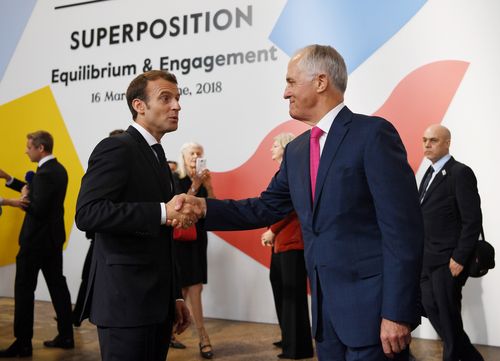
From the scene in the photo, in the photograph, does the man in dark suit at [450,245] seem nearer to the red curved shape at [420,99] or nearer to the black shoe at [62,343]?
the red curved shape at [420,99]

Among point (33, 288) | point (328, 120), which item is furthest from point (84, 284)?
point (328, 120)

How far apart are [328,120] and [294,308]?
2479mm

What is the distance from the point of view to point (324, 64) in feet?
6.52

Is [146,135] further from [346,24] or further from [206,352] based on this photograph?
[346,24]

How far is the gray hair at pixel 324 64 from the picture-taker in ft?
6.52

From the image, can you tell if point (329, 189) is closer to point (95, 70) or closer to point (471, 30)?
point (471, 30)

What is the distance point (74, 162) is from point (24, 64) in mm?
1526

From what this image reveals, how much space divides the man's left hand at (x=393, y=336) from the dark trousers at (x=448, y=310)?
2.13 metres

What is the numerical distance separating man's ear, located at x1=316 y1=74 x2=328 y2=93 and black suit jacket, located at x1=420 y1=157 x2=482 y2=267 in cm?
208

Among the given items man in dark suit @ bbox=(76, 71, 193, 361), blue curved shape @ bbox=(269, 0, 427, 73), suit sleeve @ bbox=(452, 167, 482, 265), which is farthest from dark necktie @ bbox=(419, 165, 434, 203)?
man in dark suit @ bbox=(76, 71, 193, 361)

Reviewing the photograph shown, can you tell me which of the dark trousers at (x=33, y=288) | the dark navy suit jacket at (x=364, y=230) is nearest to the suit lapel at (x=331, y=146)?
the dark navy suit jacket at (x=364, y=230)

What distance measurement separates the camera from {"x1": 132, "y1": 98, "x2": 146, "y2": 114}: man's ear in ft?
7.38

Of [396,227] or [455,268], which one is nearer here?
[396,227]

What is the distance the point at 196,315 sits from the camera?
173 inches
